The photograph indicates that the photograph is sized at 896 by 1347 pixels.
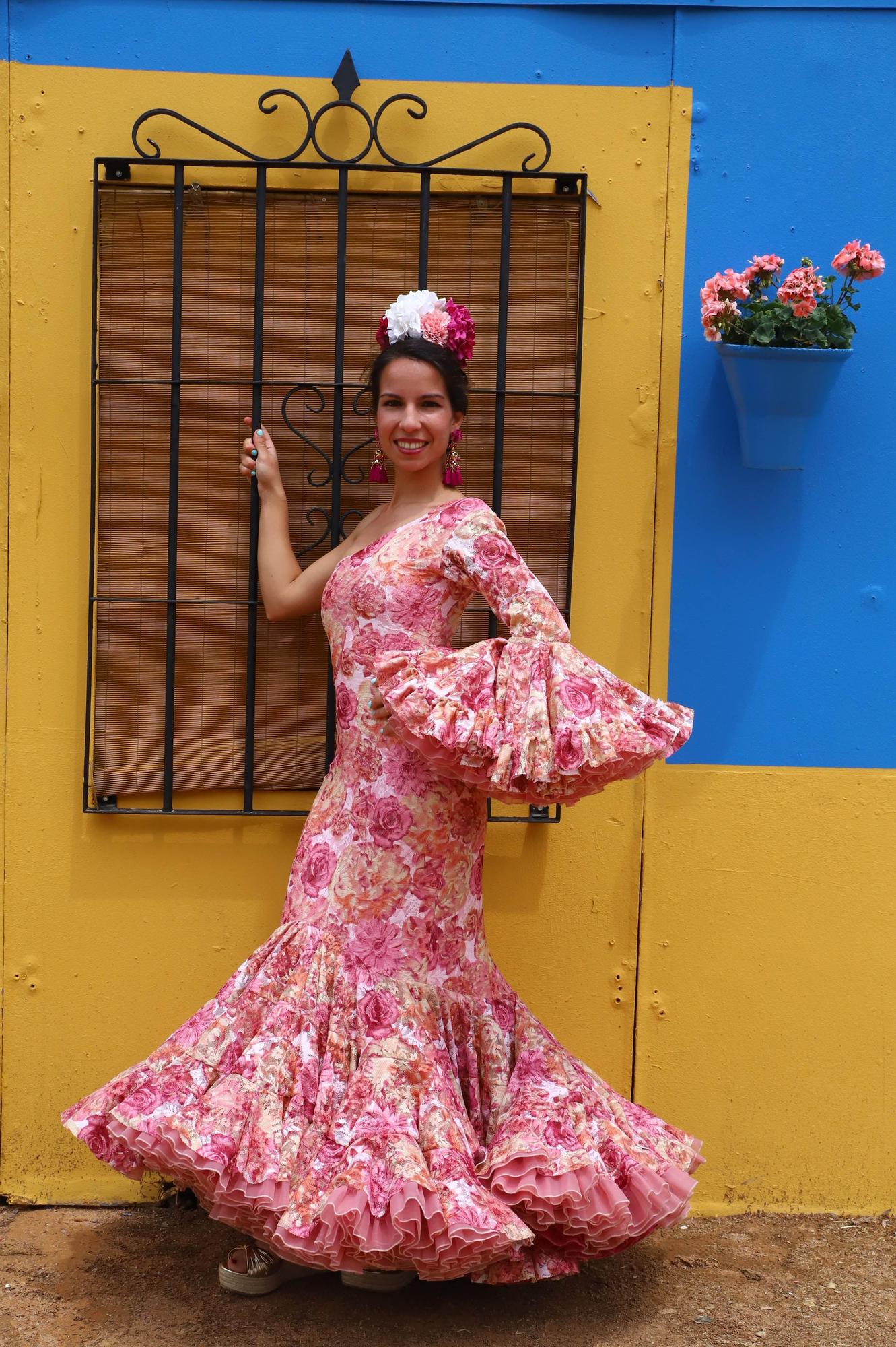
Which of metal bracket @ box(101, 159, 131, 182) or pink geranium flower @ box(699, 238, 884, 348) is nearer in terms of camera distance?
pink geranium flower @ box(699, 238, 884, 348)

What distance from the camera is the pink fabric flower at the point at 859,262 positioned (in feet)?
10.4

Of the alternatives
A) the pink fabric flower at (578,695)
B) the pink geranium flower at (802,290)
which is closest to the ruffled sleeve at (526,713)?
the pink fabric flower at (578,695)

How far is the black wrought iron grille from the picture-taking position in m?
3.38

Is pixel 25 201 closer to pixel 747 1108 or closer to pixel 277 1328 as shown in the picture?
pixel 277 1328

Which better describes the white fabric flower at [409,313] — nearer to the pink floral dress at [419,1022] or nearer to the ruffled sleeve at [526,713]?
the pink floral dress at [419,1022]

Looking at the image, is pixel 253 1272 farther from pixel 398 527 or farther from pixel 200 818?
pixel 398 527

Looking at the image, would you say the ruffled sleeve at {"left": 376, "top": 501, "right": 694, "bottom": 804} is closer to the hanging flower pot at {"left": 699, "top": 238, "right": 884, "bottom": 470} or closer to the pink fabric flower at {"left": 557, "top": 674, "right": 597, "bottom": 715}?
the pink fabric flower at {"left": 557, "top": 674, "right": 597, "bottom": 715}

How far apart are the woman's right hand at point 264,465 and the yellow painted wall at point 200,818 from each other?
452mm

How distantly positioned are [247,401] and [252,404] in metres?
0.03

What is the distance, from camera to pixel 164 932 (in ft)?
11.4

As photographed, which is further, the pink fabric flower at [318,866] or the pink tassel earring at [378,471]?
the pink tassel earring at [378,471]

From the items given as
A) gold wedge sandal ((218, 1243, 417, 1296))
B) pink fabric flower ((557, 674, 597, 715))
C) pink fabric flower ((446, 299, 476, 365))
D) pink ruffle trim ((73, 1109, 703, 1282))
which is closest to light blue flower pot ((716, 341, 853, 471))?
pink fabric flower ((446, 299, 476, 365))

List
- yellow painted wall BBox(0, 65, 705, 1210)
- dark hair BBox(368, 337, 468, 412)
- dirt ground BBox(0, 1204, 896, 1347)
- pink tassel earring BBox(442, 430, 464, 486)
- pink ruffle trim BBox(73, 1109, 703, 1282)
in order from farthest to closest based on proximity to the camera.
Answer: yellow painted wall BBox(0, 65, 705, 1210)
pink tassel earring BBox(442, 430, 464, 486)
dark hair BBox(368, 337, 468, 412)
dirt ground BBox(0, 1204, 896, 1347)
pink ruffle trim BBox(73, 1109, 703, 1282)

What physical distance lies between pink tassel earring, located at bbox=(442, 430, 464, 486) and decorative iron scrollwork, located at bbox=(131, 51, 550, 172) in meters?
0.71
